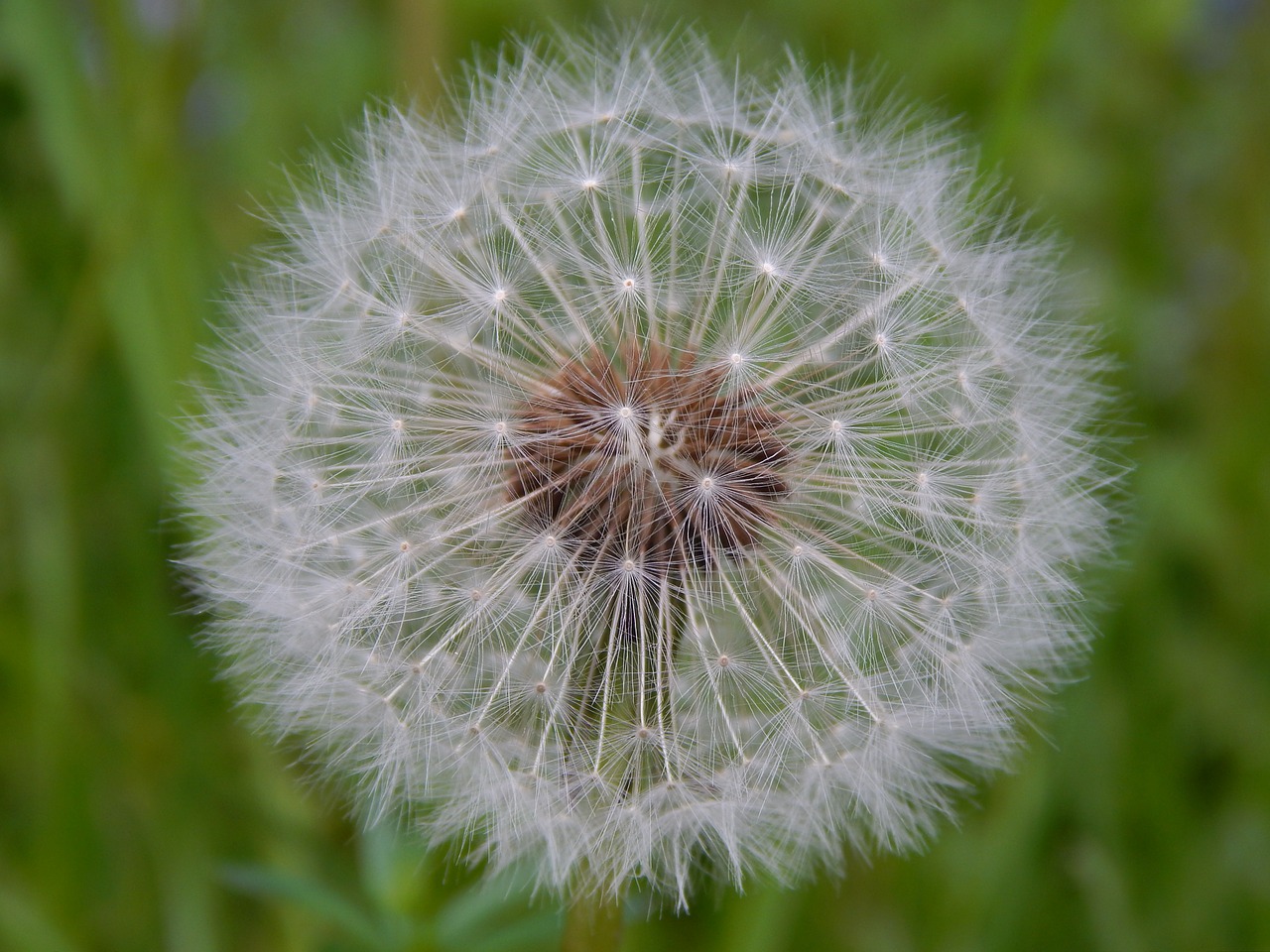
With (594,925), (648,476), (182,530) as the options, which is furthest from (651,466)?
(182,530)

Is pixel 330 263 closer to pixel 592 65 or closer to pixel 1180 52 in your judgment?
pixel 592 65

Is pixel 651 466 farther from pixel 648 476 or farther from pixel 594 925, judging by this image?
pixel 594 925

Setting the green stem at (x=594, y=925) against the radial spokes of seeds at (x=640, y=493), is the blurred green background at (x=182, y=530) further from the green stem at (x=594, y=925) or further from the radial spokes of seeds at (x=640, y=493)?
the radial spokes of seeds at (x=640, y=493)

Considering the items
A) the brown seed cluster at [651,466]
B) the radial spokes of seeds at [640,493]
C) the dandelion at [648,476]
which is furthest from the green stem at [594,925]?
the brown seed cluster at [651,466]

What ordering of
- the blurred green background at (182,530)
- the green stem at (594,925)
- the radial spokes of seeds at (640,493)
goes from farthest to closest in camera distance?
the blurred green background at (182,530) → the radial spokes of seeds at (640,493) → the green stem at (594,925)

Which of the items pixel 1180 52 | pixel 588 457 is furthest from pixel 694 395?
pixel 1180 52

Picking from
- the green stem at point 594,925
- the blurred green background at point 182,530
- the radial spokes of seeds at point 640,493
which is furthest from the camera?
the blurred green background at point 182,530
